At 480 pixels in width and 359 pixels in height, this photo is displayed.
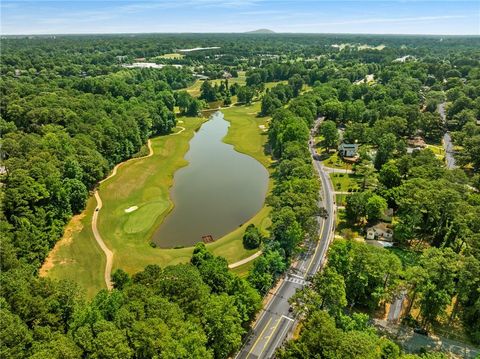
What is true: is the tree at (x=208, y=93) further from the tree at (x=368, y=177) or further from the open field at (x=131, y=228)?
the tree at (x=368, y=177)

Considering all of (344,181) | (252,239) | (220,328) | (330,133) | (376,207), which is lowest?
(344,181)

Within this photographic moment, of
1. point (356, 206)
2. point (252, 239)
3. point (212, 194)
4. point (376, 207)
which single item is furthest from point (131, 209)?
point (376, 207)

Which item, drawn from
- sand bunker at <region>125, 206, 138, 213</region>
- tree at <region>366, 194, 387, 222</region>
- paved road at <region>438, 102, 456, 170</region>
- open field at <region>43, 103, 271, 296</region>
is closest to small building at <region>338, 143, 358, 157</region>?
open field at <region>43, 103, 271, 296</region>

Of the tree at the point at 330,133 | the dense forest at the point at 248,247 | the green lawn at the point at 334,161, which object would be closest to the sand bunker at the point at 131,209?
the dense forest at the point at 248,247

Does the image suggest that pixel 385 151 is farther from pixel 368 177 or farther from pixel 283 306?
pixel 283 306

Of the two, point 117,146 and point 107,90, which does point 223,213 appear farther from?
point 107,90

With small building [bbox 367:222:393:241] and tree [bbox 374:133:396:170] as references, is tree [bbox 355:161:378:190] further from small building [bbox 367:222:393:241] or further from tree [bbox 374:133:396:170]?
small building [bbox 367:222:393:241]
